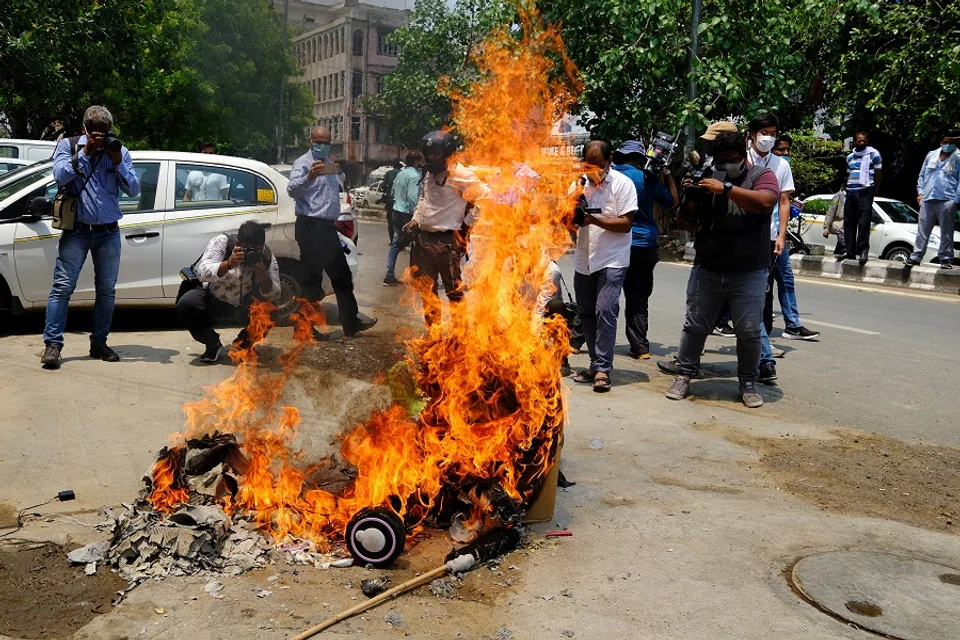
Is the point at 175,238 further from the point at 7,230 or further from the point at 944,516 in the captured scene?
the point at 944,516

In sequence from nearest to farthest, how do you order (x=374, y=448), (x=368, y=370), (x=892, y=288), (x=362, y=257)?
(x=374, y=448)
(x=368, y=370)
(x=892, y=288)
(x=362, y=257)

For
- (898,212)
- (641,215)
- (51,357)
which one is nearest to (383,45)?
(898,212)

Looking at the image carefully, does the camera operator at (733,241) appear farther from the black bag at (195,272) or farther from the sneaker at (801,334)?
the black bag at (195,272)

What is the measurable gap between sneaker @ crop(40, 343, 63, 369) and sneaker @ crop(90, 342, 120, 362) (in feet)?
1.17

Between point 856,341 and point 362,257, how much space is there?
1074cm

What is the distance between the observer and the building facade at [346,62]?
54.1ft

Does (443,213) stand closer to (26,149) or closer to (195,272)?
(195,272)

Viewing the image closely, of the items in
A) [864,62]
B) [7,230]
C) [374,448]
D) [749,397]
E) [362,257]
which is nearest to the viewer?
[374,448]

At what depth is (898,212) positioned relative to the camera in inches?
731

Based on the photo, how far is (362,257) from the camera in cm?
1816

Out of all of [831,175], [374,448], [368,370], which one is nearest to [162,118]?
[368,370]

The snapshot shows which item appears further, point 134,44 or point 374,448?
point 134,44

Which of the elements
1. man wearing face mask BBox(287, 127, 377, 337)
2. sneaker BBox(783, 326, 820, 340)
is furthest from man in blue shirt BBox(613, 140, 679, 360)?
man wearing face mask BBox(287, 127, 377, 337)

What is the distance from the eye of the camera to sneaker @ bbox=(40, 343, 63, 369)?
281 inches
